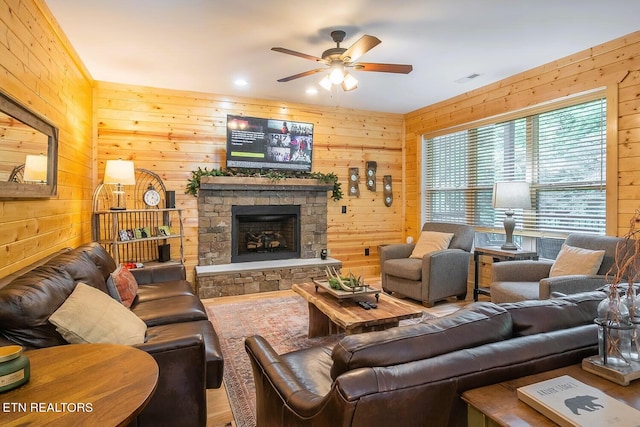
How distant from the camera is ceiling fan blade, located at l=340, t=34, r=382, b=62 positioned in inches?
99.9

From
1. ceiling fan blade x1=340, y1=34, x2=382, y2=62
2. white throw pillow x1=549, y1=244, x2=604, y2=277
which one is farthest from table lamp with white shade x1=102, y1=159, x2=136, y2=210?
white throw pillow x1=549, y1=244, x2=604, y2=277

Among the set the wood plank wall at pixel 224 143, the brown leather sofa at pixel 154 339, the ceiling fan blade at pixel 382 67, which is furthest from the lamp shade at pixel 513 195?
the brown leather sofa at pixel 154 339

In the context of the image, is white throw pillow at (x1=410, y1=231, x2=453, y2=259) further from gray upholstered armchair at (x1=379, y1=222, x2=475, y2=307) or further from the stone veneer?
the stone veneer

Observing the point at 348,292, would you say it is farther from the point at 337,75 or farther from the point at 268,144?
the point at 268,144

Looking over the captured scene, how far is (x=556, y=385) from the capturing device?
3.33 ft

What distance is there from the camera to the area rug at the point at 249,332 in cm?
223

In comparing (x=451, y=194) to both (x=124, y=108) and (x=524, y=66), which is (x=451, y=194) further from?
(x=124, y=108)

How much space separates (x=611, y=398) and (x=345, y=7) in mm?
2731

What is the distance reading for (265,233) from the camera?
5.43 meters

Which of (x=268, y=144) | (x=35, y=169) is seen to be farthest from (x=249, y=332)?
(x=268, y=144)

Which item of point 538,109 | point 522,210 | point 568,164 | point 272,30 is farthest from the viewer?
point 522,210

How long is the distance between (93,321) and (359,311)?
1.58 m

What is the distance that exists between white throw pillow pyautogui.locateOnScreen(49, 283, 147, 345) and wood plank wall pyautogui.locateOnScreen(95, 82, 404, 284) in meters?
2.94

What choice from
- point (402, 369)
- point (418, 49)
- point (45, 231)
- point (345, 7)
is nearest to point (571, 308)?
point (402, 369)
